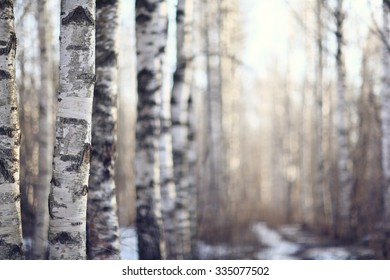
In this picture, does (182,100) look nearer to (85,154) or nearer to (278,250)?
(85,154)

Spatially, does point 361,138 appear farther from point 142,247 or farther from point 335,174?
point 142,247

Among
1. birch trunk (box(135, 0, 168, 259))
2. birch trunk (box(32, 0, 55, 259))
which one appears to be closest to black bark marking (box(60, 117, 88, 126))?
birch trunk (box(135, 0, 168, 259))

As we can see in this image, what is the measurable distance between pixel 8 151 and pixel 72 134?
1.69ft

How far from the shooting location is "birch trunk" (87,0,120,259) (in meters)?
4.24

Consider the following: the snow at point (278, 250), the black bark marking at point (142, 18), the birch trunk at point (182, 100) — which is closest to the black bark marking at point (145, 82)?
the black bark marking at point (142, 18)

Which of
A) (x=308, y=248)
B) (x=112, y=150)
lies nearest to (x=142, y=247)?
(x=112, y=150)

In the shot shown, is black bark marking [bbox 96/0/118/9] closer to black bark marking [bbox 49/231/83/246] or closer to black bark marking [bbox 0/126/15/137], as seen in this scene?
black bark marking [bbox 0/126/15/137]

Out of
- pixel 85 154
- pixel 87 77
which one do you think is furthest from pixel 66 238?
pixel 87 77

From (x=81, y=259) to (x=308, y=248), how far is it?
262 inches

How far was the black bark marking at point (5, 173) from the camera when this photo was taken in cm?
342

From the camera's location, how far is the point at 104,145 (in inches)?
173

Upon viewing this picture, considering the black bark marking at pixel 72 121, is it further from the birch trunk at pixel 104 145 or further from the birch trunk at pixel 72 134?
the birch trunk at pixel 104 145

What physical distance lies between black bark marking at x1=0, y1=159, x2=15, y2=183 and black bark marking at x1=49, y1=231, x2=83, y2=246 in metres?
0.50

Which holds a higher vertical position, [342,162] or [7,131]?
[7,131]
